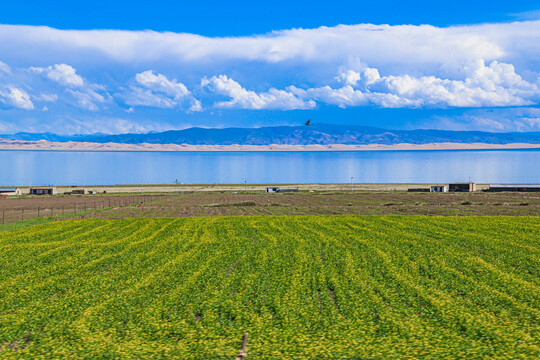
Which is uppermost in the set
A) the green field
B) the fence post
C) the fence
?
the fence

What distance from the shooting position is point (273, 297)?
20641 millimetres

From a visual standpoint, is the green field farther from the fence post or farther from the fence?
the fence

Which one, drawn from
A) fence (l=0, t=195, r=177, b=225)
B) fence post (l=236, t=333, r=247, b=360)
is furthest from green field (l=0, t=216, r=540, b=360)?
fence (l=0, t=195, r=177, b=225)

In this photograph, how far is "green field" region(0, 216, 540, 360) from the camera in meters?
15.5

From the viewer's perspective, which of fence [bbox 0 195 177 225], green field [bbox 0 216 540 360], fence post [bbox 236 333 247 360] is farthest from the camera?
fence [bbox 0 195 177 225]

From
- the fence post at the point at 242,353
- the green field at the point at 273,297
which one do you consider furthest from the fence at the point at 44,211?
the fence post at the point at 242,353

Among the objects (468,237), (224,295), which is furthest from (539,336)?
(468,237)

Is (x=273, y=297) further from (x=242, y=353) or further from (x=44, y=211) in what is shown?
(x=44, y=211)

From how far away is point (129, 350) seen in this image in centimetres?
1523

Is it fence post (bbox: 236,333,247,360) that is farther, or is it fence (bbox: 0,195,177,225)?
fence (bbox: 0,195,177,225)

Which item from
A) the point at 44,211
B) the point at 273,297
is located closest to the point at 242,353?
the point at 273,297

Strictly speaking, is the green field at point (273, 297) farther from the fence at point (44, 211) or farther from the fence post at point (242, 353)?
the fence at point (44, 211)

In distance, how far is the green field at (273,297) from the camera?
15531 mm

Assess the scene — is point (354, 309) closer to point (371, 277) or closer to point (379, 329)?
point (379, 329)
